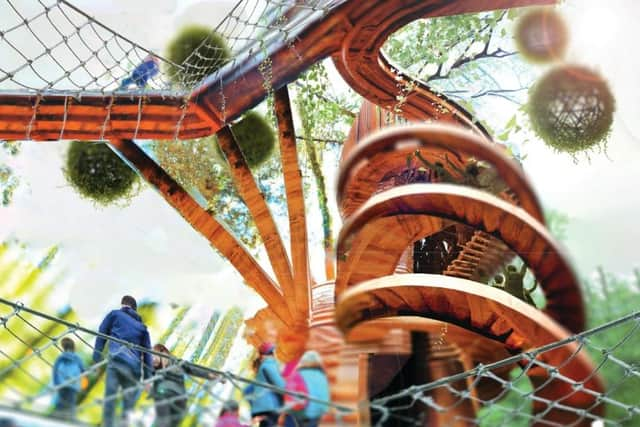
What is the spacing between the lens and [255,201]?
5.23 feet

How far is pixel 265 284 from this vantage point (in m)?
1.41

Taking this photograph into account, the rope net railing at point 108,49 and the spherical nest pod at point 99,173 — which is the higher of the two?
the rope net railing at point 108,49

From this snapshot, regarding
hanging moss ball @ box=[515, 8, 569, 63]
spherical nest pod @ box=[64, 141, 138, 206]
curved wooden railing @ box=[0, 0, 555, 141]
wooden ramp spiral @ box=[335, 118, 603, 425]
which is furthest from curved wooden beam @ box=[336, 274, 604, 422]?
spherical nest pod @ box=[64, 141, 138, 206]

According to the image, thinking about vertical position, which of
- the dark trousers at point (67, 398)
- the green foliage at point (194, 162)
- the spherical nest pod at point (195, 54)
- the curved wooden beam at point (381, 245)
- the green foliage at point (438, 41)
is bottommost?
the dark trousers at point (67, 398)

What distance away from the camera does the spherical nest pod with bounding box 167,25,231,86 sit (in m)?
1.28

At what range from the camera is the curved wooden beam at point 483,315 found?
1.41 feet

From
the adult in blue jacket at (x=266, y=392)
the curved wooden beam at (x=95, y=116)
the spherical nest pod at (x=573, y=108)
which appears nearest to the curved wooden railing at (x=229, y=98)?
the curved wooden beam at (x=95, y=116)

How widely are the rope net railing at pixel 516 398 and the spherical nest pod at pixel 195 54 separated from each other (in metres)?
0.82

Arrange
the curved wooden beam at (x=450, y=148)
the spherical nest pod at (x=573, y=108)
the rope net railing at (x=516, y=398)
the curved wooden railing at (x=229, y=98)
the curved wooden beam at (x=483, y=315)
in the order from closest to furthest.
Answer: the curved wooden beam at (x=450, y=148) < the curved wooden beam at (x=483, y=315) < the rope net railing at (x=516, y=398) < the spherical nest pod at (x=573, y=108) < the curved wooden railing at (x=229, y=98)

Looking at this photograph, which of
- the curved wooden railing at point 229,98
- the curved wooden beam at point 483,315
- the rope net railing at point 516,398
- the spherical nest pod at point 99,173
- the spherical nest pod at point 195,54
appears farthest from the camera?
the spherical nest pod at point 99,173

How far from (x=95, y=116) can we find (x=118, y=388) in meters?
0.70

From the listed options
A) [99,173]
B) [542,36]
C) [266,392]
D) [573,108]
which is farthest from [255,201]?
[266,392]

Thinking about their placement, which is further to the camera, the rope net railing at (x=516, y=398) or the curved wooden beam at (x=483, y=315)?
the rope net railing at (x=516, y=398)

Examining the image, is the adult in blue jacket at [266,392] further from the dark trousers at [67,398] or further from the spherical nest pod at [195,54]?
the spherical nest pod at [195,54]
